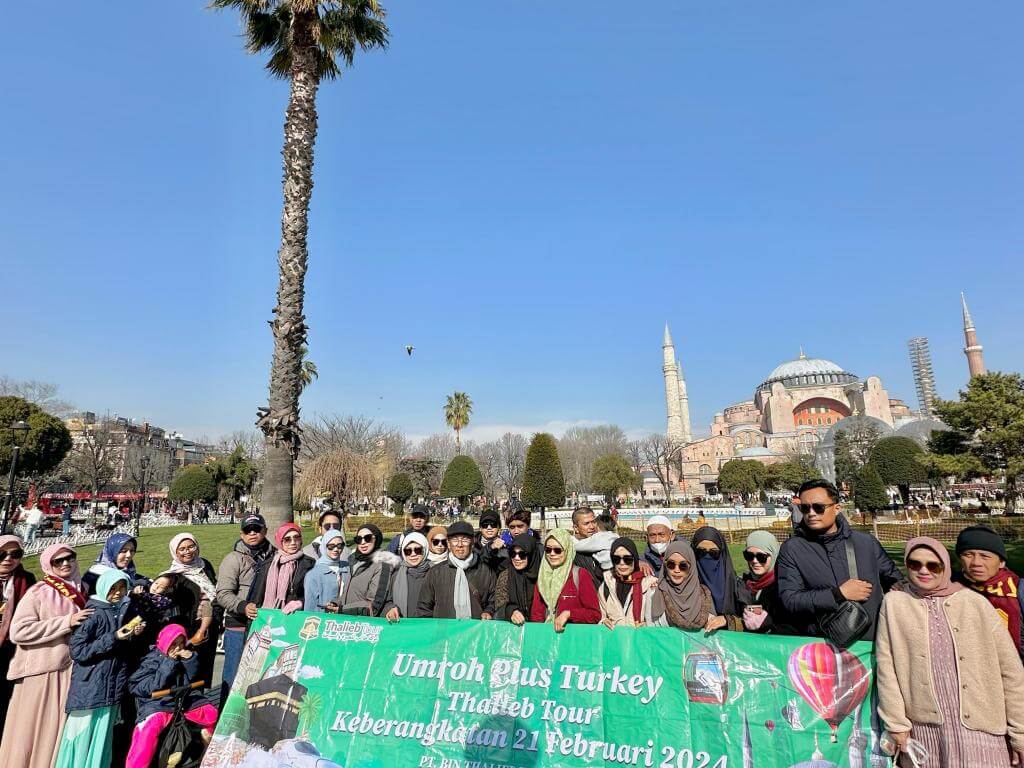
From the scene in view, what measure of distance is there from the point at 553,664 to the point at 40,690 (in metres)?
3.46

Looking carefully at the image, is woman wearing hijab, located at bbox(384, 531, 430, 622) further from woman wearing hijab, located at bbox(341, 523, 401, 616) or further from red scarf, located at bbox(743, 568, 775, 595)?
red scarf, located at bbox(743, 568, 775, 595)

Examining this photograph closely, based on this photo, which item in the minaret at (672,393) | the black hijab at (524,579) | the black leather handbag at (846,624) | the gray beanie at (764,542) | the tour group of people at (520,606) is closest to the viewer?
the tour group of people at (520,606)

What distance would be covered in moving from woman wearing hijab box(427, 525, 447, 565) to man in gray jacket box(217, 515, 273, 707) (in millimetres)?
1463

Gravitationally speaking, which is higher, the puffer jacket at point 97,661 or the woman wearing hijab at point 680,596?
the woman wearing hijab at point 680,596

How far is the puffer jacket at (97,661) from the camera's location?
374cm

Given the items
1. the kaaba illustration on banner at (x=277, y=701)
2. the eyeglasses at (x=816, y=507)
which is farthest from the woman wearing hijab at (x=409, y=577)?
the eyeglasses at (x=816, y=507)

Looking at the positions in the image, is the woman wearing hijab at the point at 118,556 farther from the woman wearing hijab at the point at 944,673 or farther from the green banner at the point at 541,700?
the woman wearing hijab at the point at 944,673

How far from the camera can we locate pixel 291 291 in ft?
30.5

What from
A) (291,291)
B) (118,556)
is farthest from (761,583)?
(291,291)

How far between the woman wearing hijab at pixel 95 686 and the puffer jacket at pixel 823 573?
4.29 metres

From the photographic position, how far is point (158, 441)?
306 feet

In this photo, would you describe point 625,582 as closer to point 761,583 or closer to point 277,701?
point 761,583

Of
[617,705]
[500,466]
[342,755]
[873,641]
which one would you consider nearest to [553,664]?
[617,705]

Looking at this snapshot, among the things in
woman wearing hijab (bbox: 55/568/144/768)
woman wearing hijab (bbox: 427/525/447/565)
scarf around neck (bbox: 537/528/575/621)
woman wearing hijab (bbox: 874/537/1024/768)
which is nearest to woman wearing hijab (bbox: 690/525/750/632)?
scarf around neck (bbox: 537/528/575/621)
